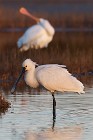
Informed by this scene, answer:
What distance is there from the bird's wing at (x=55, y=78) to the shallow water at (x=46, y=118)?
34cm

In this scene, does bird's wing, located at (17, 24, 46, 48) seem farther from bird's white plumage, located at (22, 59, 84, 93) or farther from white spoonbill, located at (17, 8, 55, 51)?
bird's white plumage, located at (22, 59, 84, 93)

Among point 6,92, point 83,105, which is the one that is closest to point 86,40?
point 6,92

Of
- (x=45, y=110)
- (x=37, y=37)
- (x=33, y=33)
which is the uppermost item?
(x=33, y=33)

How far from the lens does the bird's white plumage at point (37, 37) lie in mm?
22266

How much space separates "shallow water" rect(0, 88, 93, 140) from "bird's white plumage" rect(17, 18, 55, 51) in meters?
8.22

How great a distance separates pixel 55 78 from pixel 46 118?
3.45ft

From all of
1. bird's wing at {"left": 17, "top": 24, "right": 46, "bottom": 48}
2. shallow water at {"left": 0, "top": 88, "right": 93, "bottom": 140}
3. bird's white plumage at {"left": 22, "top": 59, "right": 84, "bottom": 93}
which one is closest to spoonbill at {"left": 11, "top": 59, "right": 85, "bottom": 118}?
bird's white plumage at {"left": 22, "top": 59, "right": 84, "bottom": 93}

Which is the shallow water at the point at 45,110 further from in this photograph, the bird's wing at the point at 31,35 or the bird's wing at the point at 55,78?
the bird's wing at the point at 31,35

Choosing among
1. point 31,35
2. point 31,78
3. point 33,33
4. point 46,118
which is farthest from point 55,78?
point 33,33

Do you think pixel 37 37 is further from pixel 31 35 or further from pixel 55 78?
pixel 55 78

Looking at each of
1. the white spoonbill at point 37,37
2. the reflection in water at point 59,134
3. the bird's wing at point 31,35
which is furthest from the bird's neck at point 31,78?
the bird's wing at point 31,35

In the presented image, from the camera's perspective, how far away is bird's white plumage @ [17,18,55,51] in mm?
22266

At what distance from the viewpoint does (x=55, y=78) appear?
12312mm

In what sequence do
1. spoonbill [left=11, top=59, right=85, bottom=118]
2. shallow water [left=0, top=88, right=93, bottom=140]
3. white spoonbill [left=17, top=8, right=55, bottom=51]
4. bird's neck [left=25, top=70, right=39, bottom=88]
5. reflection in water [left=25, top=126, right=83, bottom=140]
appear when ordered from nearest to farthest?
reflection in water [left=25, top=126, right=83, bottom=140] < shallow water [left=0, top=88, right=93, bottom=140] < spoonbill [left=11, top=59, right=85, bottom=118] < bird's neck [left=25, top=70, right=39, bottom=88] < white spoonbill [left=17, top=8, right=55, bottom=51]
